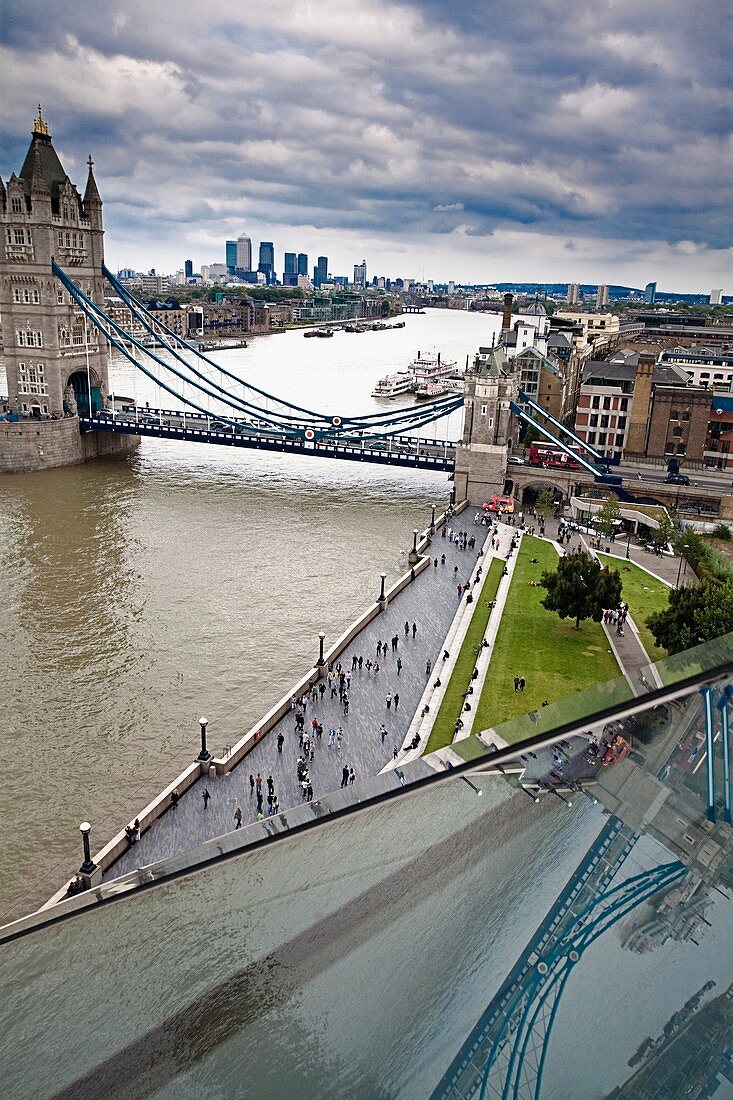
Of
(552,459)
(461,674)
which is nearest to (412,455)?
(552,459)

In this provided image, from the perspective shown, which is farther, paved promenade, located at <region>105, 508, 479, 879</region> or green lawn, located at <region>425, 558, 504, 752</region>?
green lawn, located at <region>425, 558, 504, 752</region>

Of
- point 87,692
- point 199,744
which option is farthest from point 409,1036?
point 87,692

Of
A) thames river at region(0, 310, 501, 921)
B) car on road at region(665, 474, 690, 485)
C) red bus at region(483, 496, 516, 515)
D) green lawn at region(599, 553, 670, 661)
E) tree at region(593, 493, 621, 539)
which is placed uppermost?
car on road at region(665, 474, 690, 485)

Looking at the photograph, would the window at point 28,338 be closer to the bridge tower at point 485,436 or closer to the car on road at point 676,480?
the bridge tower at point 485,436

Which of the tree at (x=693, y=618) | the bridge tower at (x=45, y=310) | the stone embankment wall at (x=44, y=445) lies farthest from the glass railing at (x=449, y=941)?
the bridge tower at (x=45, y=310)

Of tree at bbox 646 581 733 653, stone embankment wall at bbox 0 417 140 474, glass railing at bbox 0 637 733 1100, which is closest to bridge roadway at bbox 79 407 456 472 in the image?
stone embankment wall at bbox 0 417 140 474

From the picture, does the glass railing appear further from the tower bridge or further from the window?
the window

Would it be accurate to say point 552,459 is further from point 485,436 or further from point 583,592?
→ point 583,592
